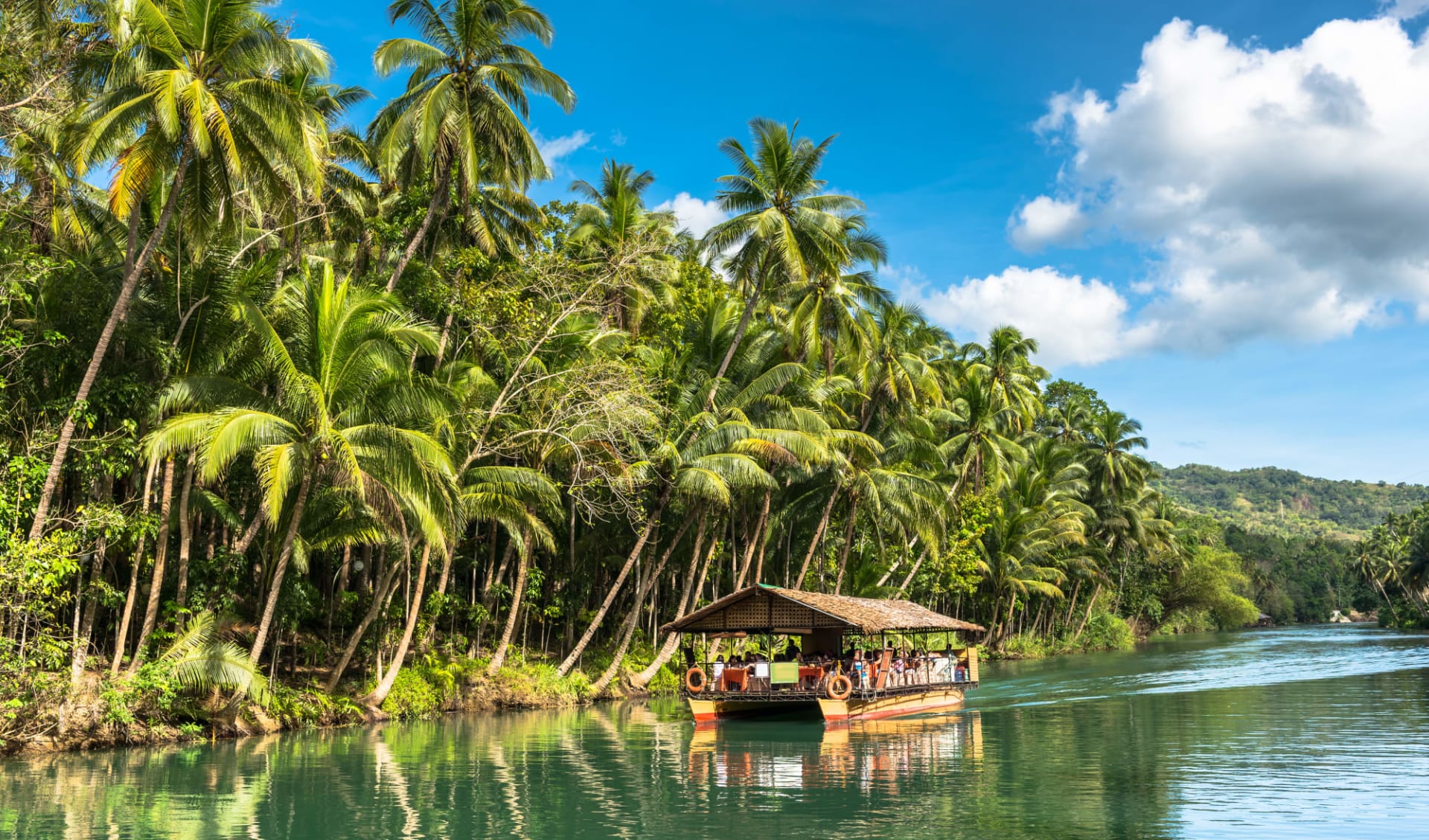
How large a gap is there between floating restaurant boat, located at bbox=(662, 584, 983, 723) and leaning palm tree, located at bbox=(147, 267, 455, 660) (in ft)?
23.5

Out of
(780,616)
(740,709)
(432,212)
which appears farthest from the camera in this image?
(740,709)

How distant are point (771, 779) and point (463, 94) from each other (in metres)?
15.8

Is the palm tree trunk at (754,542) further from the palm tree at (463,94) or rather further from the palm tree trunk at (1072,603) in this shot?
the palm tree trunk at (1072,603)

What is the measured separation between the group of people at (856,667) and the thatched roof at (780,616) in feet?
2.87

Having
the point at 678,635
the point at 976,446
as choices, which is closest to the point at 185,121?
the point at 678,635

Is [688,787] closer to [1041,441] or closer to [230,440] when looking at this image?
[230,440]

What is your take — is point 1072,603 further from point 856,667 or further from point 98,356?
point 98,356

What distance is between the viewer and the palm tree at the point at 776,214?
2962 centimetres

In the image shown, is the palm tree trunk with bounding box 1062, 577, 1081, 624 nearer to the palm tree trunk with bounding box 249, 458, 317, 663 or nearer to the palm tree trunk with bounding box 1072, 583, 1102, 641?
the palm tree trunk with bounding box 1072, 583, 1102, 641

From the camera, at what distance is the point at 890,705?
24797mm

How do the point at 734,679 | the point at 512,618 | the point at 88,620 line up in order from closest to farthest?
the point at 88,620, the point at 734,679, the point at 512,618

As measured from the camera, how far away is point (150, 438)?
55.8 ft

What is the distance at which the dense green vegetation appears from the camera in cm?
1734

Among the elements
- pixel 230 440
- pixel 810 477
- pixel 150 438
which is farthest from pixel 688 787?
pixel 810 477
